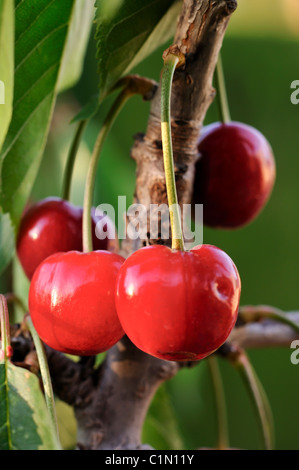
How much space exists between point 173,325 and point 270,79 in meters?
2.02

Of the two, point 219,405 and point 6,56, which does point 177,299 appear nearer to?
point 6,56

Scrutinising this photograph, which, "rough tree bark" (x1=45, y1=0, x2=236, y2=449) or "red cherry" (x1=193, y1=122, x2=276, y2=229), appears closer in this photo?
"rough tree bark" (x1=45, y1=0, x2=236, y2=449)

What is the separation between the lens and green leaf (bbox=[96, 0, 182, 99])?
487 millimetres

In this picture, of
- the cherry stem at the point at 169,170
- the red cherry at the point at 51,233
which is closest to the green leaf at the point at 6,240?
the red cherry at the point at 51,233

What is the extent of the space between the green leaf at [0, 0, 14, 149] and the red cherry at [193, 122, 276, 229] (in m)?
0.27

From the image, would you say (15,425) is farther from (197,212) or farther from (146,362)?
(197,212)

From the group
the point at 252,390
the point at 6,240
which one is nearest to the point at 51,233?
the point at 6,240

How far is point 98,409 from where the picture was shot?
23.5 inches

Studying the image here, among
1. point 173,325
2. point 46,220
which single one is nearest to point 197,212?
point 46,220

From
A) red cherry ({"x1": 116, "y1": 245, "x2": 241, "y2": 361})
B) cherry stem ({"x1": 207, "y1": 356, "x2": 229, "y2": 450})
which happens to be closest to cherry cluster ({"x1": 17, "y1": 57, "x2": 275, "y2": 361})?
red cherry ({"x1": 116, "y1": 245, "x2": 241, "y2": 361})

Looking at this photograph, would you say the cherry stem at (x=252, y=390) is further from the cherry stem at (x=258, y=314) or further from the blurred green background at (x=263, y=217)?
the blurred green background at (x=263, y=217)

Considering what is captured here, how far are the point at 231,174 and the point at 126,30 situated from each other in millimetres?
185

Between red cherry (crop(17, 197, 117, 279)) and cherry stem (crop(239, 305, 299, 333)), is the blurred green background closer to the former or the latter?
cherry stem (crop(239, 305, 299, 333))
